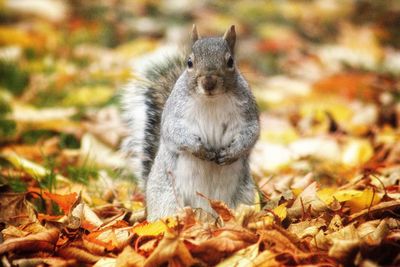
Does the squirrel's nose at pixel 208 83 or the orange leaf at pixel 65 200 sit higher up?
the squirrel's nose at pixel 208 83

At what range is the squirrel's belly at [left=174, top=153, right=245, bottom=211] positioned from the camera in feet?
8.53

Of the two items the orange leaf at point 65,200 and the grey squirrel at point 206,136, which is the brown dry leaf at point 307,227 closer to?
the grey squirrel at point 206,136

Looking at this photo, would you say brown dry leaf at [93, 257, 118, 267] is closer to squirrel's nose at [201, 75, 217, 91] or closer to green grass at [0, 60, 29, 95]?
squirrel's nose at [201, 75, 217, 91]

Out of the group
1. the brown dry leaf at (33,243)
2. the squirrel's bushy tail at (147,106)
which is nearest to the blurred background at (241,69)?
the squirrel's bushy tail at (147,106)

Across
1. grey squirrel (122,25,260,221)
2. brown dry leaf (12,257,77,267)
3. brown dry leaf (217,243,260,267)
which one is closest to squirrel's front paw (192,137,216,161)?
grey squirrel (122,25,260,221)

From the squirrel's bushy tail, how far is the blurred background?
24 centimetres

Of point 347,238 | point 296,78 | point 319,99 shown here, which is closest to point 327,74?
point 296,78

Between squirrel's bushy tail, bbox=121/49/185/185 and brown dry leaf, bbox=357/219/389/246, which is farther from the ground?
squirrel's bushy tail, bbox=121/49/185/185

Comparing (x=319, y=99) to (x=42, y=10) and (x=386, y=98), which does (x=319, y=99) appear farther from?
(x=42, y=10)

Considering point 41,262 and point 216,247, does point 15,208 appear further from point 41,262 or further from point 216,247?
point 216,247

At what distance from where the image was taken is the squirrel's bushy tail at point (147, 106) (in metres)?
3.13

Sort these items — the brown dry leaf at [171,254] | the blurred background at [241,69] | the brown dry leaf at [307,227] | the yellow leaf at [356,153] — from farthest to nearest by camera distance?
the yellow leaf at [356,153] < the blurred background at [241,69] < the brown dry leaf at [307,227] < the brown dry leaf at [171,254]

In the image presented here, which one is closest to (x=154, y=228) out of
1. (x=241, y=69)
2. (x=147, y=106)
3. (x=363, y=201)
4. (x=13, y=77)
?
(x=363, y=201)

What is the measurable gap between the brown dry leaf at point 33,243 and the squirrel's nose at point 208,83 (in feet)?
2.60
